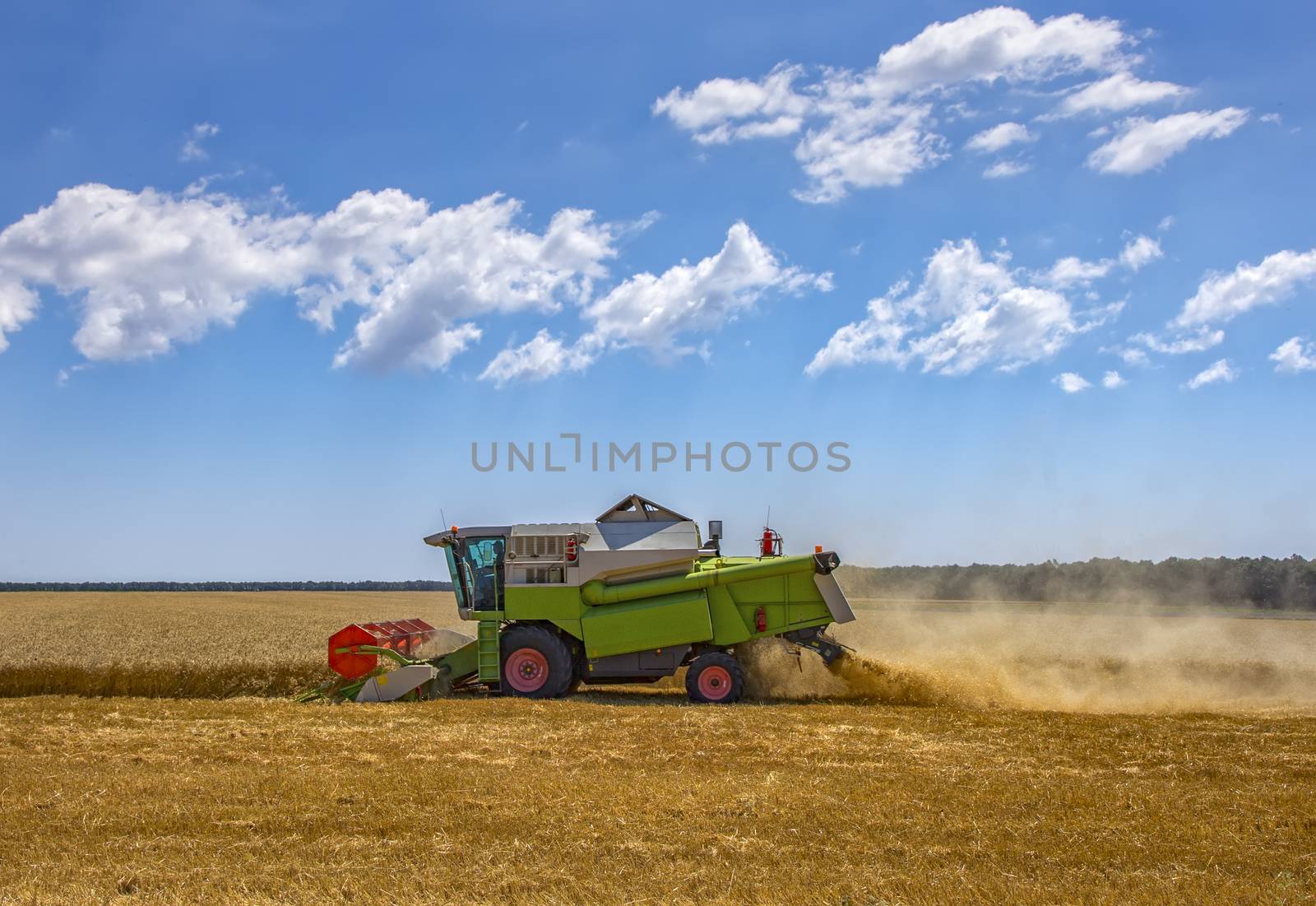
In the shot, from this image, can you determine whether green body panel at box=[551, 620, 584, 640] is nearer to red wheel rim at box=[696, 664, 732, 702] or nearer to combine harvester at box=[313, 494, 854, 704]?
combine harvester at box=[313, 494, 854, 704]

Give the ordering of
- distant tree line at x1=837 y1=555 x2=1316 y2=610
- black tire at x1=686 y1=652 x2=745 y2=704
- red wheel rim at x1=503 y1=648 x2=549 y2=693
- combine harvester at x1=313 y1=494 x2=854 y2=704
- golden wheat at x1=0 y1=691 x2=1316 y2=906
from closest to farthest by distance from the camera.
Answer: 1. golden wheat at x1=0 y1=691 x2=1316 y2=906
2. black tire at x1=686 y1=652 x2=745 y2=704
3. combine harvester at x1=313 y1=494 x2=854 y2=704
4. red wheel rim at x1=503 y1=648 x2=549 y2=693
5. distant tree line at x1=837 y1=555 x2=1316 y2=610

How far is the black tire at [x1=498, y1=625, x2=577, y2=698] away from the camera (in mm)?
15805

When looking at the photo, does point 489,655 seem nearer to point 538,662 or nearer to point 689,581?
point 538,662

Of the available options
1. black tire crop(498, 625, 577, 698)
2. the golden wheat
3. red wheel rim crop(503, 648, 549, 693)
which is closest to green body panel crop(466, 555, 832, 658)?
black tire crop(498, 625, 577, 698)

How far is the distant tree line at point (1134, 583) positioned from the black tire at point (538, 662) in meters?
6.12

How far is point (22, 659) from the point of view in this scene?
679 inches

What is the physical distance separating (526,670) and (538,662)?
0.68 feet

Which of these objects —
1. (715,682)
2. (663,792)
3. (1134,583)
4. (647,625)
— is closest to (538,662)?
(647,625)

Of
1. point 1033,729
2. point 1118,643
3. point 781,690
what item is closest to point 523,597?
point 781,690

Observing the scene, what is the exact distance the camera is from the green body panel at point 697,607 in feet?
51.4

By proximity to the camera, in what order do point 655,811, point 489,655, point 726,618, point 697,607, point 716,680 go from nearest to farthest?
point 655,811, point 716,680, point 697,607, point 726,618, point 489,655

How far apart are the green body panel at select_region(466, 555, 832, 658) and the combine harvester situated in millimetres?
17

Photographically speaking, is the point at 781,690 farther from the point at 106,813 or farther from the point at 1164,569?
the point at 1164,569

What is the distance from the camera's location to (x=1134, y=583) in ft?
85.4
